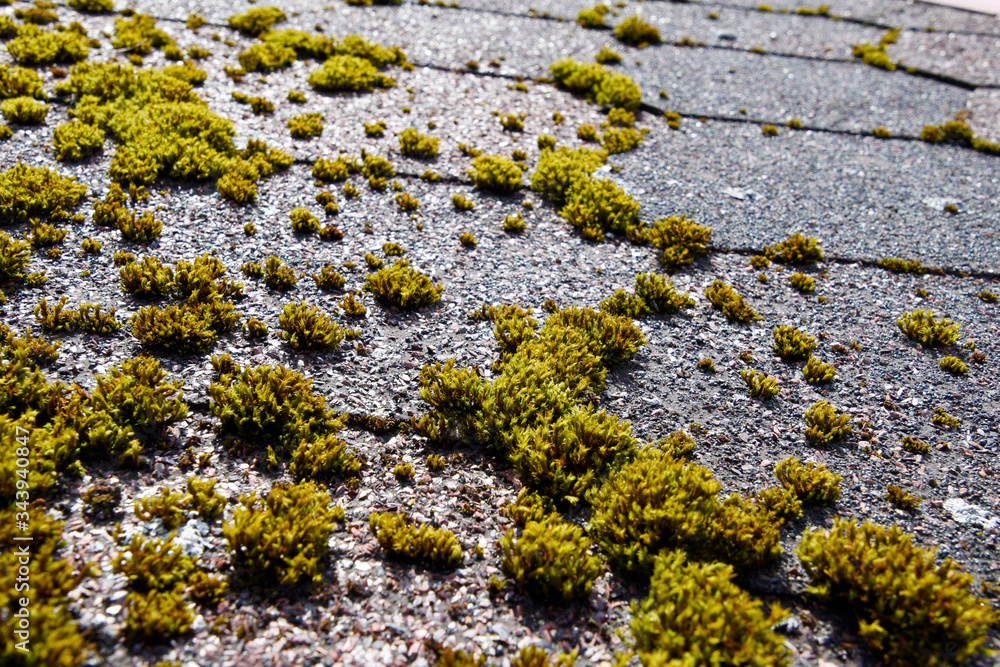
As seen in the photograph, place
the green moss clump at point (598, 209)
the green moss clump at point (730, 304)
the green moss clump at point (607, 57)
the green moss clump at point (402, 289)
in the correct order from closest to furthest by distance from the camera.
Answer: the green moss clump at point (402, 289), the green moss clump at point (730, 304), the green moss clump at point (598, 209), the green moss clump at point (607, 57)

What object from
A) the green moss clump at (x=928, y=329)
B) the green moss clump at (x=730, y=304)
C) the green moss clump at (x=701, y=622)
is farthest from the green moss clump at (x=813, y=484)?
the green moss clump at (x=928, y=329)

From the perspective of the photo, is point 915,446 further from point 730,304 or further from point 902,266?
point 902,266

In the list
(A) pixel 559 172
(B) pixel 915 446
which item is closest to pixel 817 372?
(B) pixel 915 446

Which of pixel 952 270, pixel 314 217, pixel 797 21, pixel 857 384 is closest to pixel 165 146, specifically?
pixel 314 217

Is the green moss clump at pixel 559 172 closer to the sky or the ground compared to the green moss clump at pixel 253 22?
closer to the ground

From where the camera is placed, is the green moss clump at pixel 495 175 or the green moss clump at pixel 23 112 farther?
the green moss clump at pixel 495 175

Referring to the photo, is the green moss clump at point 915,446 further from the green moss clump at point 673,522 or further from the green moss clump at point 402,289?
the green moss clump at point 402,289

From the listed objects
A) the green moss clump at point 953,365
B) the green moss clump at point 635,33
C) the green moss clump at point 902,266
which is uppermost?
the green moss clump at point 635,33
